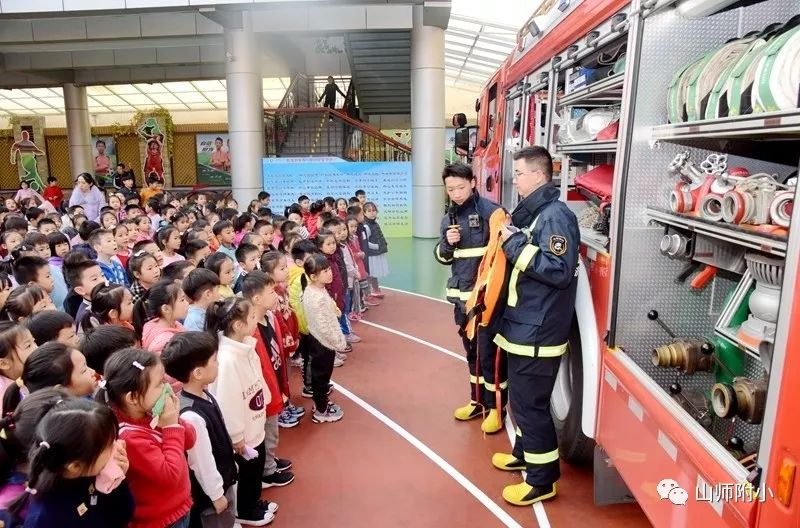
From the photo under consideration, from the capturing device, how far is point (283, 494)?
Answer: 11.4 feet

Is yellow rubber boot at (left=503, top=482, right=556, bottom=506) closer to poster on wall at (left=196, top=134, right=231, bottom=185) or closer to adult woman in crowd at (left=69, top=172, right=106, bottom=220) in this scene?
adult woman in crowd at (left=69, top=172, right=106, bottom=220)

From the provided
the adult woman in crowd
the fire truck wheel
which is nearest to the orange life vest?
the fire truck wheel

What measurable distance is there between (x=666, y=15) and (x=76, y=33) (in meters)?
14.6

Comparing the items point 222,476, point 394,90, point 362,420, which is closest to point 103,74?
point 394,90

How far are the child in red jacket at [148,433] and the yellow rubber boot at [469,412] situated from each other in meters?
2.52

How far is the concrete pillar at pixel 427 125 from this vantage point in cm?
1279

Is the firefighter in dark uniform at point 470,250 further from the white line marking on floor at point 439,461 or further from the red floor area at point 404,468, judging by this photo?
the white line marking on floor at point 439,461

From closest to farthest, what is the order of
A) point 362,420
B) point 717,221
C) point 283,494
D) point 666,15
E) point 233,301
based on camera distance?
point 717,221, point 666,15, point 233,301, point 283,494, point 362,420

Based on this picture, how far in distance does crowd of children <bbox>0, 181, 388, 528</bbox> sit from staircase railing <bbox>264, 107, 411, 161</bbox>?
10891 millimetres

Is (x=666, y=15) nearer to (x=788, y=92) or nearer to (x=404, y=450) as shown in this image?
(x=788, y=92)

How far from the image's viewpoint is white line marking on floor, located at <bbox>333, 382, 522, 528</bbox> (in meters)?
3.23

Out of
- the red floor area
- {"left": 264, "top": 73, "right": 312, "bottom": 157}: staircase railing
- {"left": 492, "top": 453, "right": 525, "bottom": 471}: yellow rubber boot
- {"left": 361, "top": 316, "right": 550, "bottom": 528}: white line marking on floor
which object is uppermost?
{"left": 264, "top": 73, "right": 312, "bottom": 157}: staircase railing

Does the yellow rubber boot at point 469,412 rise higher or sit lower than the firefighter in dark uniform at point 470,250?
lower

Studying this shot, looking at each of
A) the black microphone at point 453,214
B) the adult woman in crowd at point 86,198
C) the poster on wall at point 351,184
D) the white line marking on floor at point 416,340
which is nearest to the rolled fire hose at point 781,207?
the black microphone at point 453,214
